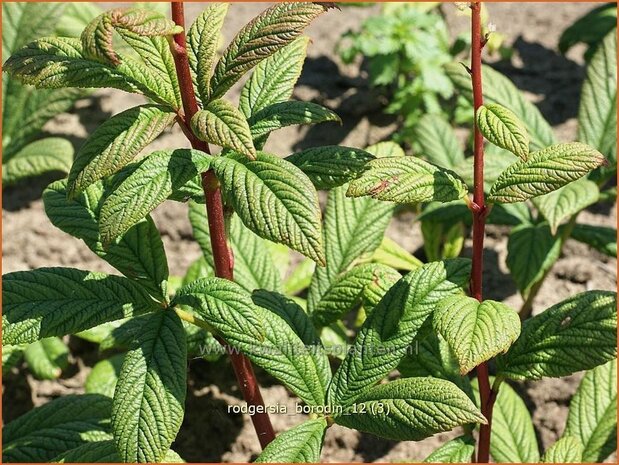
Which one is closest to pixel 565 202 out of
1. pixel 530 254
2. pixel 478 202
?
pixel 530 254

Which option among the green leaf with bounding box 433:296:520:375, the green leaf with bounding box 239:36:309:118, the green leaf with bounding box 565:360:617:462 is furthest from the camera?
the green leaf with bounding box 565:360:617:462

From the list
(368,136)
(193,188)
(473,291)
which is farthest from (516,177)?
(368,136)

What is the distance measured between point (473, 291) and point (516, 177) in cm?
30

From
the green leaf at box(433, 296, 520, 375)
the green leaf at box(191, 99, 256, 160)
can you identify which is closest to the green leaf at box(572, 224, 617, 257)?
the green leaf at box(433, 296, 520, 375)

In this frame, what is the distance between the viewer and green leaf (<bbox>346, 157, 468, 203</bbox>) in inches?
63.2

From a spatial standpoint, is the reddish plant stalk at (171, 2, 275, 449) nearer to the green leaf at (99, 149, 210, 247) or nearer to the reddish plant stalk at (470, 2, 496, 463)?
the green leaf at (99, 149, 210, 247)

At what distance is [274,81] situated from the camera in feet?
6.10

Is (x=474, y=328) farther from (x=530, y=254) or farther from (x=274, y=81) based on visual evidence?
(x=530, y=254)

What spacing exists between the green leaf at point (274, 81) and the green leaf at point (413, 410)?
2.18ft

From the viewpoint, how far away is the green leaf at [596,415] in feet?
7.36

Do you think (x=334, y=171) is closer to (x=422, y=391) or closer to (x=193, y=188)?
(x=193, y=188)

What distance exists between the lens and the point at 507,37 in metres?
3.88

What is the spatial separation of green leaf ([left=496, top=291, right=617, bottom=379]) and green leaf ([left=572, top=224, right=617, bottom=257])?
0.77m

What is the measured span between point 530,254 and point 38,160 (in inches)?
63.7
